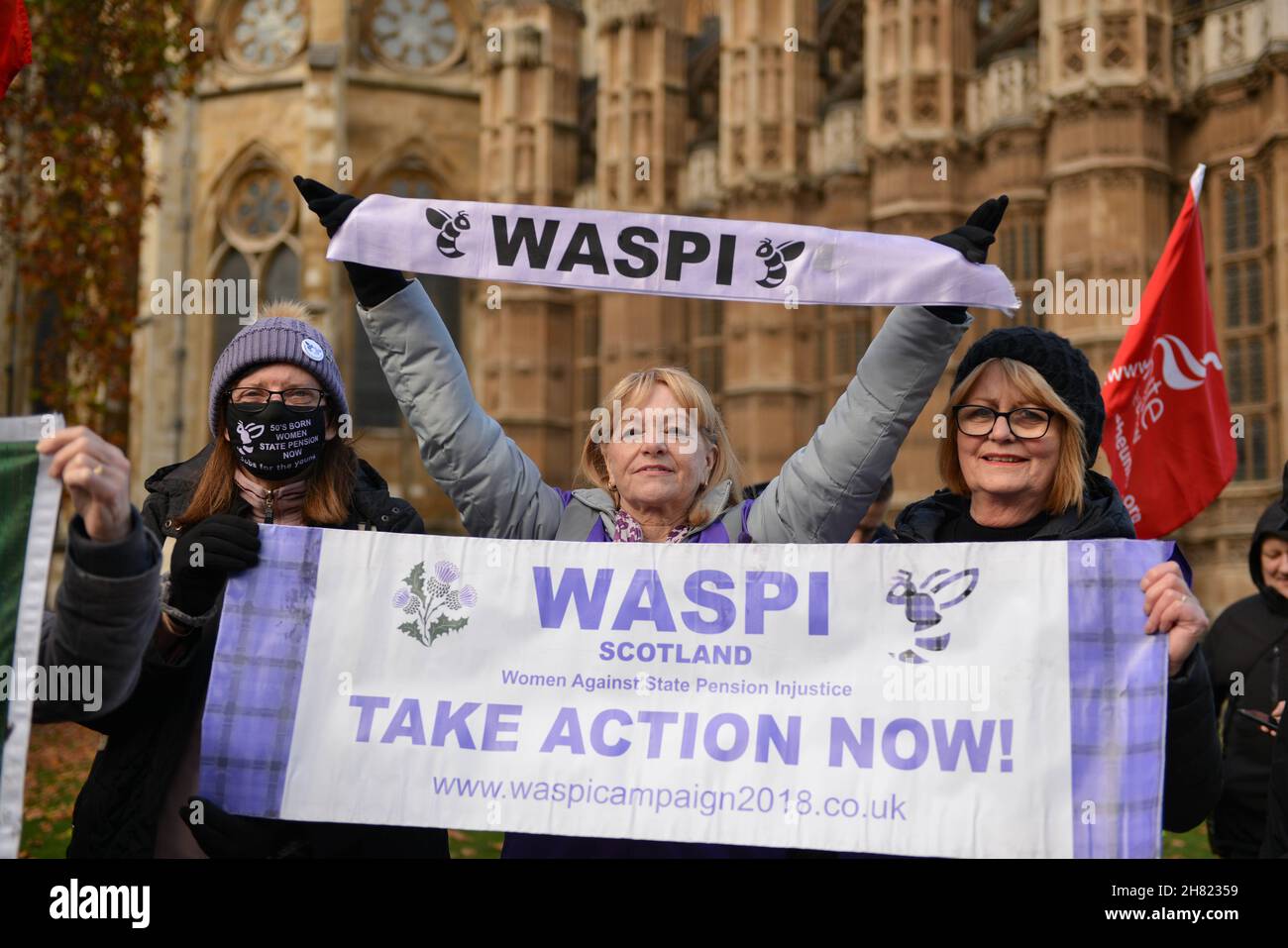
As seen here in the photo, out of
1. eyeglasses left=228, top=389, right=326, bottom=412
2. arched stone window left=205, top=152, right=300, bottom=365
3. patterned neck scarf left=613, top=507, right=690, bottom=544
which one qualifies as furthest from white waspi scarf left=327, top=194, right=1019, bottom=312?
arched stone window left=205, top=152, right=300, bottom=365

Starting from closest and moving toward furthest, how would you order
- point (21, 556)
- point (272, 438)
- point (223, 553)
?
1. point (21, 556)
2. point (223, 553)
3. point (272, 438)

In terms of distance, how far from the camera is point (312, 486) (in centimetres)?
334

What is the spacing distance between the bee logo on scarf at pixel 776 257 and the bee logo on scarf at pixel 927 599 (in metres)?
0.83

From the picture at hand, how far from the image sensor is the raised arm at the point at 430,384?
333 cm

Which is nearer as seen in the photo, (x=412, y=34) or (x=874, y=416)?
(x=874, y=416)

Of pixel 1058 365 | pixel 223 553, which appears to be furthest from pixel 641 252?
pixel 223 553

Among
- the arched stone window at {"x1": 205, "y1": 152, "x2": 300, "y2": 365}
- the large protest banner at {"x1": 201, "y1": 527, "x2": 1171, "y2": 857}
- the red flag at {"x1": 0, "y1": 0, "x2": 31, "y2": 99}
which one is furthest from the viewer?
the arched stone window at {"x1": 205, "y1": 152, "x2": 300, "y2": 365}

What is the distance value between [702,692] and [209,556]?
1176mm

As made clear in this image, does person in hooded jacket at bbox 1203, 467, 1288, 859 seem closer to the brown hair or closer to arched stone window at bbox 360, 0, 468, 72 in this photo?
the brown hair

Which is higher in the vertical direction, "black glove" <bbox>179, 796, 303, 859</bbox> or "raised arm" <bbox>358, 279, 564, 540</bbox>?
"raised arm" <bbox>358, 279, 564, 540</bbox>

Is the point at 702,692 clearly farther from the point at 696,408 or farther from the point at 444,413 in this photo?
the point at 444,413

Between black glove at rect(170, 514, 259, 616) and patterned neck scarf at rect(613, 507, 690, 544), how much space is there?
2.84ft

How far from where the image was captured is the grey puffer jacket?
127 inches

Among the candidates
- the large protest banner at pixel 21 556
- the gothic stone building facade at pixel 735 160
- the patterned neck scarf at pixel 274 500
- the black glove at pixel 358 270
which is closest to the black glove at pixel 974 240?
the black glove at pixel 358 270
